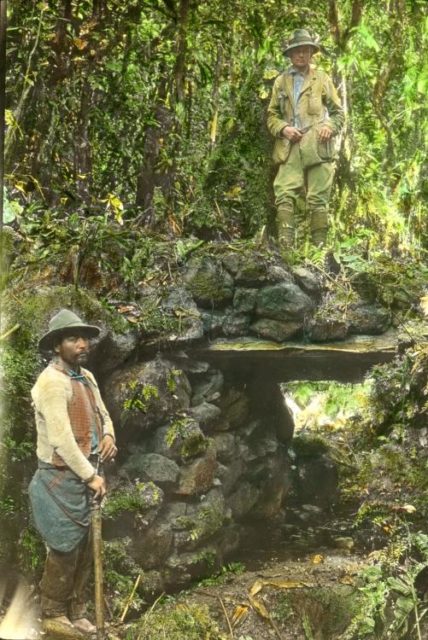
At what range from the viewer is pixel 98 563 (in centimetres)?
268

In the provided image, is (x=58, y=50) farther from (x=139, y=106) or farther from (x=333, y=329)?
(x=333, y=329)

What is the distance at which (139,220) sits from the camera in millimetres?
3223

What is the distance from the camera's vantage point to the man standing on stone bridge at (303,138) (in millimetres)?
3109

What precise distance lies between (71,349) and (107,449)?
34 centimetres

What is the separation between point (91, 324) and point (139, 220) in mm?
536

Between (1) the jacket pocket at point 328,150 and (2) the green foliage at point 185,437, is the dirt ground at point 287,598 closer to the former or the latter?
(2) the green foliage at point 185,437

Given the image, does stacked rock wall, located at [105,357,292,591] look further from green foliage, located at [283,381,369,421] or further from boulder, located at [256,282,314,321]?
boulder, located at [256,282,314,321]

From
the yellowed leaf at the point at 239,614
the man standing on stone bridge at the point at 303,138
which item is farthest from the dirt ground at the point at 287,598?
the man standing on stone bridge at the point at 303,138

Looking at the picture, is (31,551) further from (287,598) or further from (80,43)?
(80,43)

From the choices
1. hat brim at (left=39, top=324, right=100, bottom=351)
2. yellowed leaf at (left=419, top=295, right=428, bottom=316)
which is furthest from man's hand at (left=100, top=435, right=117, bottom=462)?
yellowed leaf at (left=419, top=295, right=428, bottom=316)

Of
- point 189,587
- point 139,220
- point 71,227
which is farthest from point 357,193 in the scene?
point 189,587

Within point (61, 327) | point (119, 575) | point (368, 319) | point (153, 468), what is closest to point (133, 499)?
point (153, 468)

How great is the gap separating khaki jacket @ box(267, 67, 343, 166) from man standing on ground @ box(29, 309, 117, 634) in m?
1.08

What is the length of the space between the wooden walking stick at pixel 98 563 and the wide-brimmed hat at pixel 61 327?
1.68 ft
